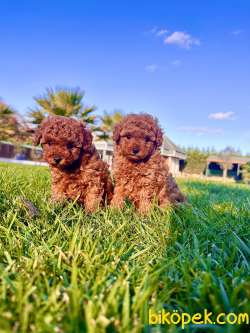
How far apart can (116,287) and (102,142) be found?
2160 cm

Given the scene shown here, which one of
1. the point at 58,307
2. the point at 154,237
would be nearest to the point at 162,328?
the point at 58,307

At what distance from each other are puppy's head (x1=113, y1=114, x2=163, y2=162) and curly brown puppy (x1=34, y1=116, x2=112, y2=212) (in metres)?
0.33

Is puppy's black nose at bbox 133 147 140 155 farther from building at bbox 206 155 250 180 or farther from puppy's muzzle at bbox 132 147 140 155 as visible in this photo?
building at bbox 206 155 250 180

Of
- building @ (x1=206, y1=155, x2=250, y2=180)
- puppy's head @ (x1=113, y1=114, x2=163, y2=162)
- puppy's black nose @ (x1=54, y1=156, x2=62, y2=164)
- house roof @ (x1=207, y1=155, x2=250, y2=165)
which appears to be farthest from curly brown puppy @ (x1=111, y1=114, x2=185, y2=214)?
house roof @ (x1=207, y1=155, x2=250, y2=165)

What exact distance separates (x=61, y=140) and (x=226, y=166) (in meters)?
42.6

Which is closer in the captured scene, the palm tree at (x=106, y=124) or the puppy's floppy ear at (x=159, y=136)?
the puppy's floppy ear at (x=159, y=136)

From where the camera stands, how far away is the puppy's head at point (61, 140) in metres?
2.48

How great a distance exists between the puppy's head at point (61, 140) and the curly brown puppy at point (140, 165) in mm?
416

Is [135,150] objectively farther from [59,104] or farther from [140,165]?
[59,104]

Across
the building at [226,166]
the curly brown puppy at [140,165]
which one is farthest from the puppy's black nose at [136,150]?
the building at [226,166]

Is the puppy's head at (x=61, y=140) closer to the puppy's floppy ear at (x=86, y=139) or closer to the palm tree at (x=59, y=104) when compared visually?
the puppy's floppy ear at (x=86, y=139)

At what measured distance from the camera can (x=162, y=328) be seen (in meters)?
0.92

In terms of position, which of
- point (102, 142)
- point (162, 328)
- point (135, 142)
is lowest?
point (162, 328)

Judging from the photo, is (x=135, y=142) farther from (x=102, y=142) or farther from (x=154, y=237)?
(x=102, y=142)
